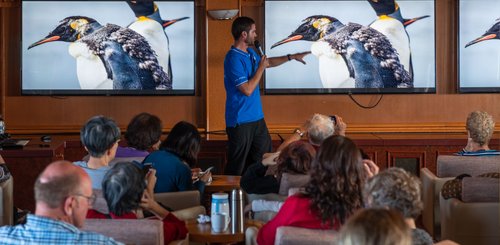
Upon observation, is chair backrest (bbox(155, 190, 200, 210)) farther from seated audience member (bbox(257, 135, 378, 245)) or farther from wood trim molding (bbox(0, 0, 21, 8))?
wood trim molding (bbox(0, 0, 21, 8))

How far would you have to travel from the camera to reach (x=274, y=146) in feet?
27.2

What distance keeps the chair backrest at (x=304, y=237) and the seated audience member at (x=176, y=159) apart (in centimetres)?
183

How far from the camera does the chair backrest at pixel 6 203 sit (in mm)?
5602

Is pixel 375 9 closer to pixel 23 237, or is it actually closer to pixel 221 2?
pixel 221 2

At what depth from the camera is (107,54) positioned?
8805 millimetres

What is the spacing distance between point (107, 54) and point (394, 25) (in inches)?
112

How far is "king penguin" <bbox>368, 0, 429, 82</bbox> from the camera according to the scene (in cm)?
881

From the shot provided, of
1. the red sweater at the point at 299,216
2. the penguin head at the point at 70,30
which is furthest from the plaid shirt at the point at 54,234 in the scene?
the penguin head at the point at 70,30

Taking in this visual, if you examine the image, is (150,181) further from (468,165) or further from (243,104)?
(243,104)

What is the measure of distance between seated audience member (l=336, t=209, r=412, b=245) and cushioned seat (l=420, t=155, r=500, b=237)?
11.5ft

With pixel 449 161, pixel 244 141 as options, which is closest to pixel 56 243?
pixel 449 161

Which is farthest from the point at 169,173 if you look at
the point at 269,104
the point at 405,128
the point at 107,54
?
the point at 405,128

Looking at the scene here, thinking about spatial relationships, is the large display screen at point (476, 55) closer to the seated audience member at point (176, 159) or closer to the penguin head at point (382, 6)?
the penguin head at point (382, 6)

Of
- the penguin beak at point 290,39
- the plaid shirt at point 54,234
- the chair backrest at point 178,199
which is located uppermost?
the penguin beak at point 290,39
